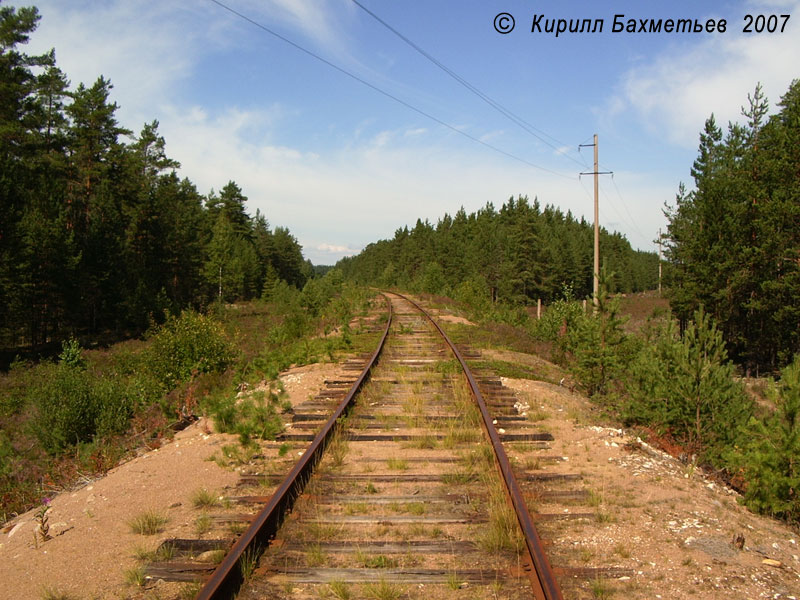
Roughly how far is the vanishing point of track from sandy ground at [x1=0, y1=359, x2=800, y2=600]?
0.34 m

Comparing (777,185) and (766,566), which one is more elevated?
(777,185)

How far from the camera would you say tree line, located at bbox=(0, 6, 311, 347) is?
26203mm

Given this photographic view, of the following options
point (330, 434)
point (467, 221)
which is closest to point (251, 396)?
point (330, 434)

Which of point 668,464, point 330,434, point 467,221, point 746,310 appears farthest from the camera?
point 467,221

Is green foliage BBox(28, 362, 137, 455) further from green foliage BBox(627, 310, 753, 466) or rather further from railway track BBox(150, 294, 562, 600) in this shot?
green foliage BBox(627, 310, 753, 466)

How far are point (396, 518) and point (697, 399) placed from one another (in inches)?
176

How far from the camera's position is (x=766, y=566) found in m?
3.50

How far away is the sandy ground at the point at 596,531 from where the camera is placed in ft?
10.8

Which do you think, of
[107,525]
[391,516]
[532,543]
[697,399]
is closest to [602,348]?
[697,399]

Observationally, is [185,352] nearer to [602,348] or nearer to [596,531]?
[602,348]

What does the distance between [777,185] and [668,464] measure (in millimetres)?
25885

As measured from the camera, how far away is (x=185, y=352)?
1283 centimetres

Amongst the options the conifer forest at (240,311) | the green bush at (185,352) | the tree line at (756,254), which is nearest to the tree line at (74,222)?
the conifer forest at (240,311)

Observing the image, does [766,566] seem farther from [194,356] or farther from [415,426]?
[194,356]
